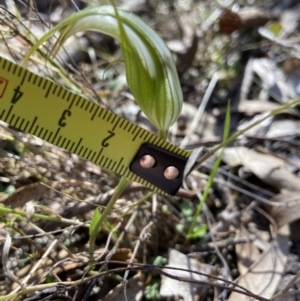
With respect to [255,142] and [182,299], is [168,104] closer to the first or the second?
[182,299]

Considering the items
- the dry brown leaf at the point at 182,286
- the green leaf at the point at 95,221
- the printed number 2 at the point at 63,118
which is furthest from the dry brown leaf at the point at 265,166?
the printed number 2 at the point at 63,118

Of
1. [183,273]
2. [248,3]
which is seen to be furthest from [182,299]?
[248,3]

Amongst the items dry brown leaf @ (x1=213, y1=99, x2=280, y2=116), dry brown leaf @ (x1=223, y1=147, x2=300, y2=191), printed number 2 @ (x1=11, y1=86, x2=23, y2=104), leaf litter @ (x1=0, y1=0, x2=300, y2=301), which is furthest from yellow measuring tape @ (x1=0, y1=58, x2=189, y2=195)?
dry brown leaf @ (x1=213, y1=99, x2=280, y2=116)

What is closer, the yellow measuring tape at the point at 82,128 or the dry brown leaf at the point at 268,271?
the yellow measuring tape at the point at 82,128

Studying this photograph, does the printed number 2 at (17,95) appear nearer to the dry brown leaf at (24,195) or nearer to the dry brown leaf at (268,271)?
the dry brown leaf at (24,195)

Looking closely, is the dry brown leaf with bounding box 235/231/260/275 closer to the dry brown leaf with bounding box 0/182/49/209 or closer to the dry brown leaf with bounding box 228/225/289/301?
the dry brown leaf with bounding box 228/225/289/301
